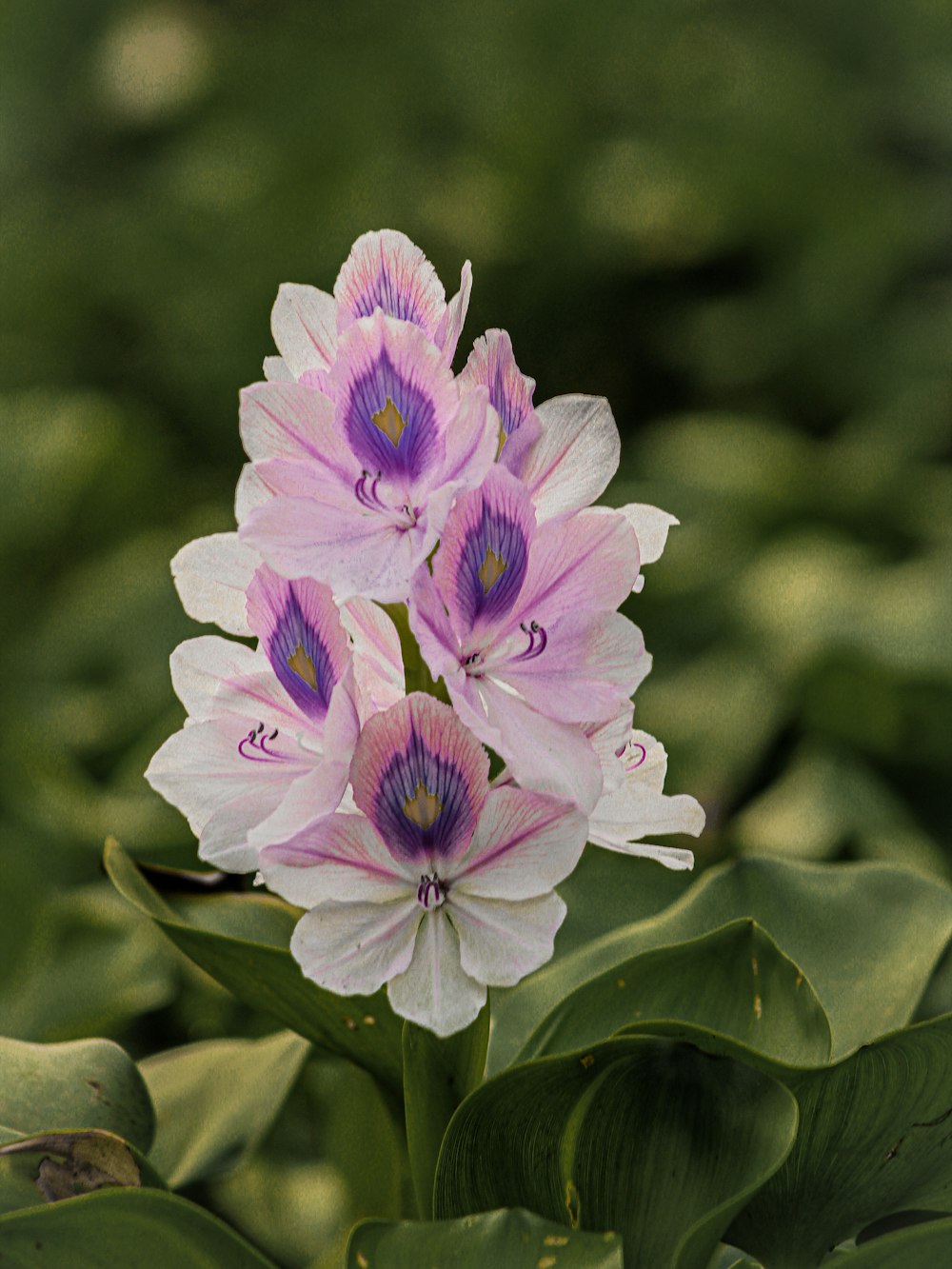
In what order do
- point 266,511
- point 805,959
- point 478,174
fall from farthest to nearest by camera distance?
point 478,174
point 805,959
point 266,511

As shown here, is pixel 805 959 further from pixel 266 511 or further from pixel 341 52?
pixel 341 52

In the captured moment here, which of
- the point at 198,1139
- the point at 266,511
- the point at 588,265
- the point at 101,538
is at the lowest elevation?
the point at 101,538

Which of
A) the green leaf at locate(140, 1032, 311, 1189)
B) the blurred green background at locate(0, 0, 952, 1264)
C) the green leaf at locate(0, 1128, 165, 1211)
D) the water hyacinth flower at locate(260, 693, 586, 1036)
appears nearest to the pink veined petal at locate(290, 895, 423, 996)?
the water hyacinth flower at locate(260, 693, 586, 1036)

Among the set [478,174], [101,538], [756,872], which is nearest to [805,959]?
[756,872]

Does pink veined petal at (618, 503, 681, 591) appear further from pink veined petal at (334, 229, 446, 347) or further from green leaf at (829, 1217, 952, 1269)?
green leaf at (829, 1217, 952, 1269)

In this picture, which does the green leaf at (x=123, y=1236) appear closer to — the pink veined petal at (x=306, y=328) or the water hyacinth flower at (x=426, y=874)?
the water hyacinth flower at (x=426, y=874)

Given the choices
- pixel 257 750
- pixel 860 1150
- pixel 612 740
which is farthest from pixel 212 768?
pixel 860 1150

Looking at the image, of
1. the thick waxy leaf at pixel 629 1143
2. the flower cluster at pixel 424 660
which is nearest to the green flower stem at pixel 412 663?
the flower cluster at pixel 424 660
